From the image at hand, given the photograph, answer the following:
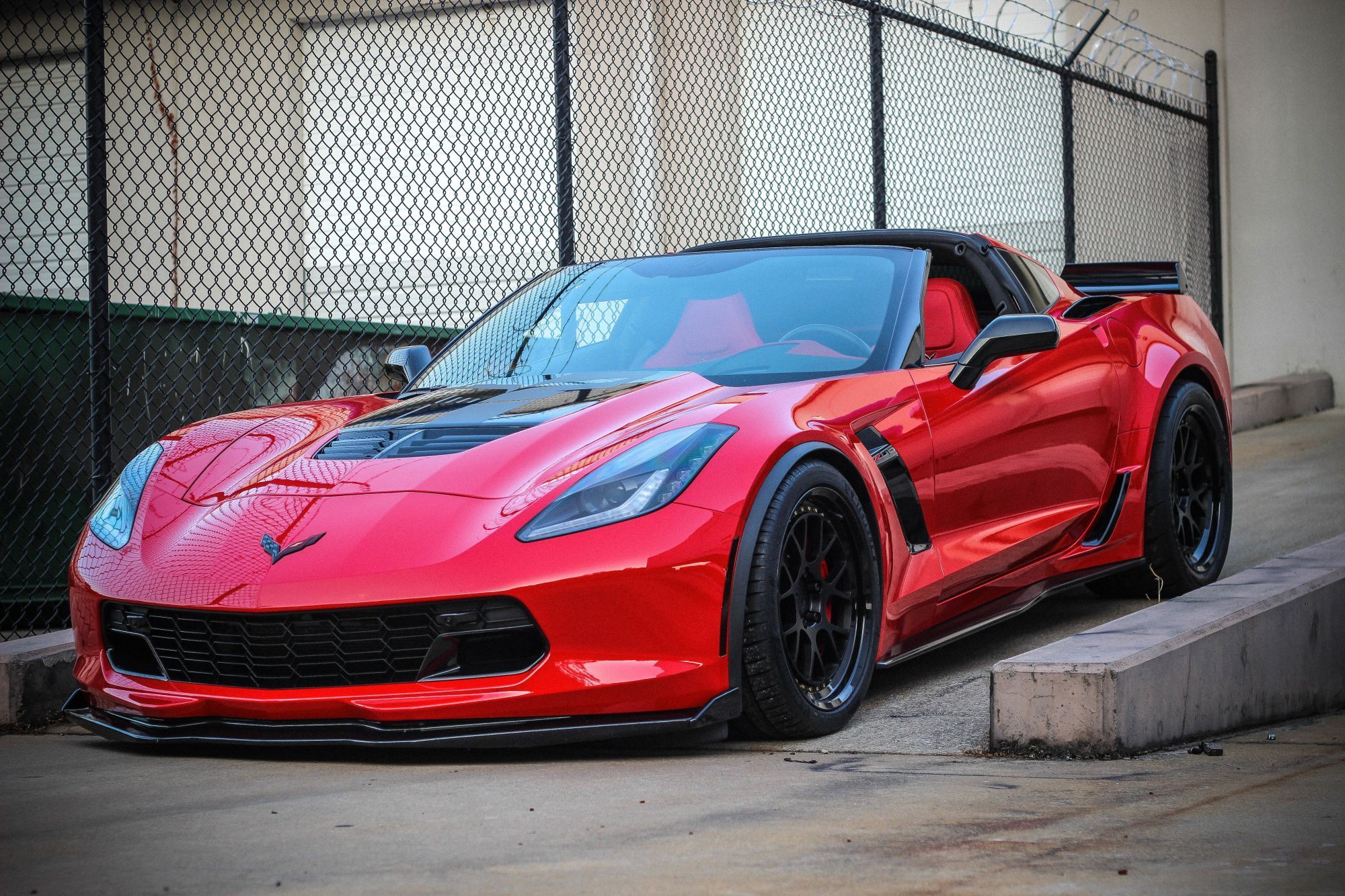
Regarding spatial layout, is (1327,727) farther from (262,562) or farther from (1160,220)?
(1160,220)

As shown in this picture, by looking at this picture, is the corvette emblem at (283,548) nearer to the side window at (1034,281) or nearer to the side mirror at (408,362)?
the side mirror at (408,362)

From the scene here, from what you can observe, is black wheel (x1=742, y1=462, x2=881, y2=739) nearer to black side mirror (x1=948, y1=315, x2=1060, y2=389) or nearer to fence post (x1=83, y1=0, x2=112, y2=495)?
black side mirror (x1=948, y1=315, x2=1060, y2=389)

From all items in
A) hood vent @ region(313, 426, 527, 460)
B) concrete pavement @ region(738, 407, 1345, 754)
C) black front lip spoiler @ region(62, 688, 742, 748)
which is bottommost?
concrete pavement @ region(738, 407, 1345, 754)

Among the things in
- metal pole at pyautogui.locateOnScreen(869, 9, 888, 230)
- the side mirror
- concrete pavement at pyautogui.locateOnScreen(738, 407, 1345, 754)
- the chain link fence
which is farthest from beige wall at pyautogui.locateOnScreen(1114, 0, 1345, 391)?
the side mirror

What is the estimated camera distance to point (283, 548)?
343cm

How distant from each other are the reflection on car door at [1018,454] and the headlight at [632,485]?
882 mm

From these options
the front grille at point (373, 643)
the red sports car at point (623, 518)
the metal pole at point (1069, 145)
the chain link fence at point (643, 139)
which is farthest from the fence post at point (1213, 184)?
the front grille at point (373, 643)

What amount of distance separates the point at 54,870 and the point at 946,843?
4.82ft

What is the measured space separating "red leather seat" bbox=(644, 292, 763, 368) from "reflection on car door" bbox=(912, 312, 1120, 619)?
1.70 feet

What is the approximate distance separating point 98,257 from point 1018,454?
10.3 feet

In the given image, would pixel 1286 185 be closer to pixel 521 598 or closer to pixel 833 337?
pixel 833 337

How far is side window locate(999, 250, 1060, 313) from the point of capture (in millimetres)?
5227

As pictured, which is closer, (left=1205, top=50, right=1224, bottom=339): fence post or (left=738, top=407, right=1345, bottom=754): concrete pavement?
(left=738, top=407, right=1345, bottom=754): concrete pavement

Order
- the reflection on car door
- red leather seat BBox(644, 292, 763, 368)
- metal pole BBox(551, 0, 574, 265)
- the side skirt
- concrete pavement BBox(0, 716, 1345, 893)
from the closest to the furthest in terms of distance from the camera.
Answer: concrete pavement BBox(0, 716, 1345, 893)
the side skirt
the reflection on car door
red leather seat BBox(644, 292, 763, 368)
metal pole BBox(551, 0, 574, 265)
